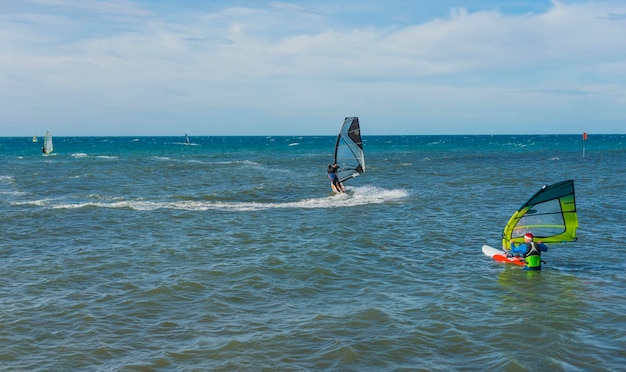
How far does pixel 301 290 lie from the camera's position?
12648 mm

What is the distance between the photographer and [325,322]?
10.5 metres

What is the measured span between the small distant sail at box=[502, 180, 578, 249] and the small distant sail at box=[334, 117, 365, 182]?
12.9 m

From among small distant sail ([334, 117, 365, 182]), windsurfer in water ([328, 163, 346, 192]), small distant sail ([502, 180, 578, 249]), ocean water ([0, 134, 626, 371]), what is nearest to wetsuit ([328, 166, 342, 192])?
windsurfer in water ([328, 163, 346, 192])

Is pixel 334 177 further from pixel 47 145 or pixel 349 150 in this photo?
pixel 47 145

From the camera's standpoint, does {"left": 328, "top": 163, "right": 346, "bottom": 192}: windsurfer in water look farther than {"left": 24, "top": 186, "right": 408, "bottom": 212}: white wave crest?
Yes

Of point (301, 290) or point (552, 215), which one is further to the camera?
point (552, 215)

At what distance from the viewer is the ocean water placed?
9219 millimetres

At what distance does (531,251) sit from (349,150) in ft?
50.4

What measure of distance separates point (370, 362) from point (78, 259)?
964 centimetres

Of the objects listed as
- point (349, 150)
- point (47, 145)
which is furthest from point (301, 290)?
point (47, 145)

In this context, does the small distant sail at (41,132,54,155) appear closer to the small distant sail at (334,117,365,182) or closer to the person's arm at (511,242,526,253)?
the small distant sail at (334,117,365,182)

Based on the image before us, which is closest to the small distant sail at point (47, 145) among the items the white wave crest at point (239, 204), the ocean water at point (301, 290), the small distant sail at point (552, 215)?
the white wave crest at point (239, 204)

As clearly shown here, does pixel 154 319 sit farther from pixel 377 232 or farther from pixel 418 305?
pixel 377 232

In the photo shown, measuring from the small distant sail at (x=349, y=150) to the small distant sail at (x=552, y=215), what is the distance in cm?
1289
